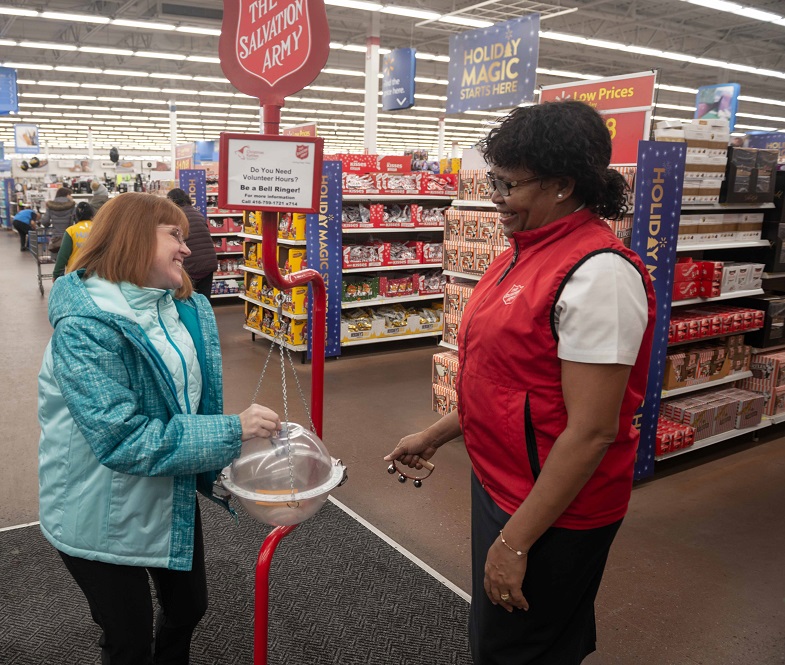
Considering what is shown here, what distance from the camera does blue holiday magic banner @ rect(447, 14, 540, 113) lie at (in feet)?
19.9

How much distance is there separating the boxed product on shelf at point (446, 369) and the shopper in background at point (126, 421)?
298 cm

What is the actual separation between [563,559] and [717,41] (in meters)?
17.9

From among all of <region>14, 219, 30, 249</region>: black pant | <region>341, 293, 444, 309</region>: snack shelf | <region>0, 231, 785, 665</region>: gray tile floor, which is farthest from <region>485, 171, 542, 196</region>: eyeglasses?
<region>14, 219, 30, 249</region>: black pant

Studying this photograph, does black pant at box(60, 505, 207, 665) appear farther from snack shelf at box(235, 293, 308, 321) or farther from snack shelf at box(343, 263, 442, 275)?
snack shelf at box(343, 263, 442, 275)

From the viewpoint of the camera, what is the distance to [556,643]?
5.20ft

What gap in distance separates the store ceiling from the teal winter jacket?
10.5 m

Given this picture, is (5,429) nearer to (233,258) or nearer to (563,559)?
(563,559)

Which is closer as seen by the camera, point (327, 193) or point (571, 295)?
point (571, 295)

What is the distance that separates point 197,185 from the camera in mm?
9562

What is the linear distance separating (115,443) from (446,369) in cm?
335

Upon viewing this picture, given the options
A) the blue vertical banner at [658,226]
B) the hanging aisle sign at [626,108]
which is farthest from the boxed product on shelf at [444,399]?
the hanging aisle sign at [626,108]

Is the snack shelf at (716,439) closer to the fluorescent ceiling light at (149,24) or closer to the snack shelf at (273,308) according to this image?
the snack shelf at (273,308)

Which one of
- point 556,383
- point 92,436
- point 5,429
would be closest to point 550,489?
point 556,383

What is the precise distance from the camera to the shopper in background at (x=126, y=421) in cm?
146
